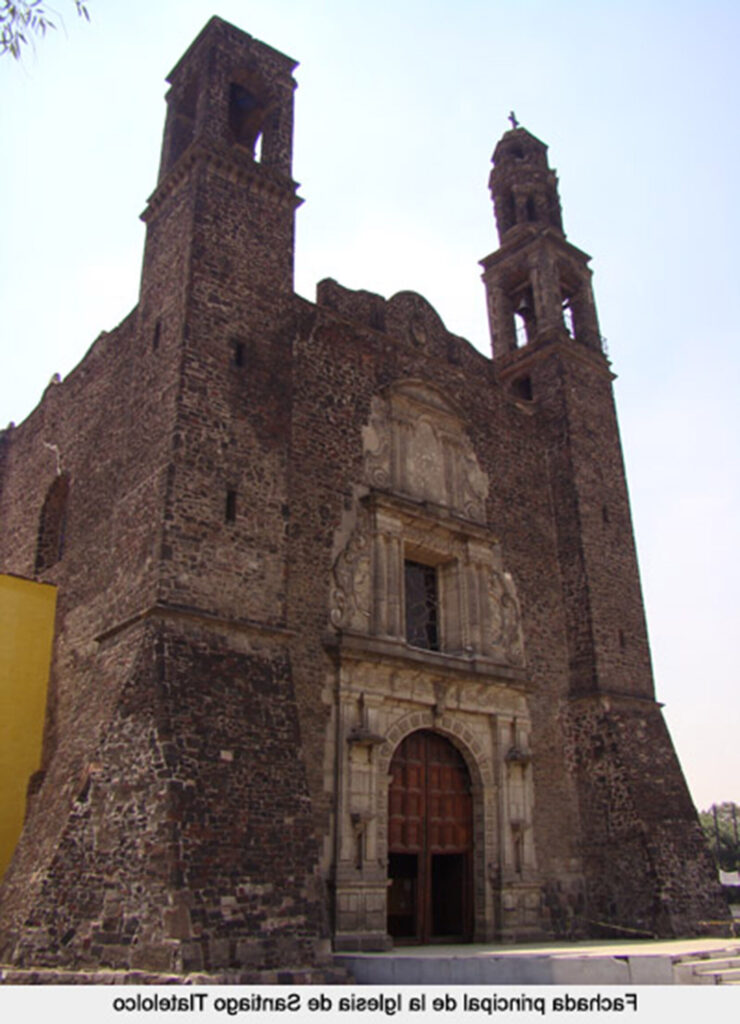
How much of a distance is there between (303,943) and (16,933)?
3022mm

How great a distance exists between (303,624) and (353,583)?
1222 mm

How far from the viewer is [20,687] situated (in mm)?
13789

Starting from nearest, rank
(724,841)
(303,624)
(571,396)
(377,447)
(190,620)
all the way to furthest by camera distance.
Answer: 1. (190,620)
2. (303,624)
3. (377,447)
4. (571,396)
5. (724,841)

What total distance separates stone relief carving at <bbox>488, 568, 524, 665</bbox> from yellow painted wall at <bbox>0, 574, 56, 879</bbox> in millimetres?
7160

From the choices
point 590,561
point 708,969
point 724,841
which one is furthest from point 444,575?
point 724,841

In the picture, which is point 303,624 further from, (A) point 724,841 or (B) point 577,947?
(A) point 724,841

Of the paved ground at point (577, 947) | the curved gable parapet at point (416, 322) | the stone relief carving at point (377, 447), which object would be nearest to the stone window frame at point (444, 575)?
the stone relief carving at point (377, 447)

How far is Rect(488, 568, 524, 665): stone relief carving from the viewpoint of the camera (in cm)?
1510

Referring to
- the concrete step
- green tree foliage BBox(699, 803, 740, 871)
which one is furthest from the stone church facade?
green tree foliage BBox(699, 803, 740, 871)

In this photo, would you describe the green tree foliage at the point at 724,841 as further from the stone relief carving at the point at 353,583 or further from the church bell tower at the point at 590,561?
the stone relief carving at the point at 353,583

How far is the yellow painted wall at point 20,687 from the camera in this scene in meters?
13.0

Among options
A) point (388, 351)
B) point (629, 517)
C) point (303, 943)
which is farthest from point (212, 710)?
point (629, 517)

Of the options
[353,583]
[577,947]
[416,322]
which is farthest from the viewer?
[416,322]

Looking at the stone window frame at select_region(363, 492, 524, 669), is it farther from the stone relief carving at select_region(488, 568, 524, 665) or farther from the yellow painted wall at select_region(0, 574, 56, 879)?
the yellow painted wall at select_region(0, 574, 56, 879)
